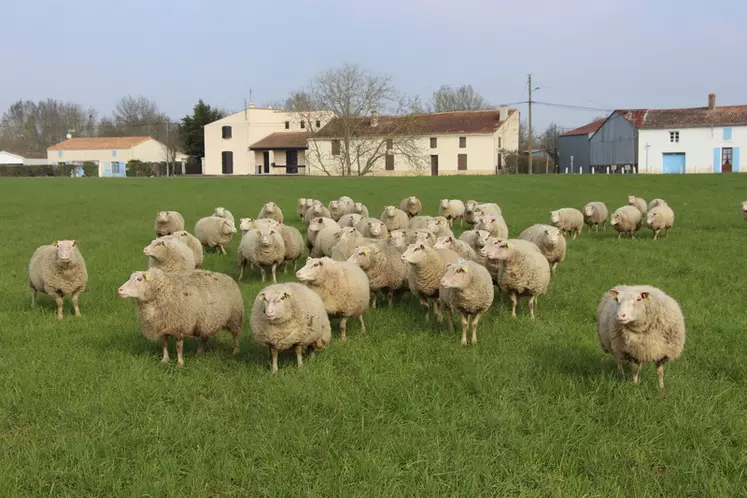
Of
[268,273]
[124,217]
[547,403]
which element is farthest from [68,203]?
[547,403]

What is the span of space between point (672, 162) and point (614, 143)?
22.3 feet

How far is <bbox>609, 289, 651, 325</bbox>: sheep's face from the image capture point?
5.47m

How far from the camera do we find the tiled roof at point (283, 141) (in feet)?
235

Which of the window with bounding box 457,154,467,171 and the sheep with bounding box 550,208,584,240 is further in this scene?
the window with bounding box 457,154,467,171

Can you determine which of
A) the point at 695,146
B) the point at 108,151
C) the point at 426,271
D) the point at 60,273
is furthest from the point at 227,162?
the point at 426,271

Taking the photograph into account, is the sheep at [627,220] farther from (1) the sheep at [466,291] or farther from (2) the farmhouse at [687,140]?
(2) the farmhouse at [687,140]

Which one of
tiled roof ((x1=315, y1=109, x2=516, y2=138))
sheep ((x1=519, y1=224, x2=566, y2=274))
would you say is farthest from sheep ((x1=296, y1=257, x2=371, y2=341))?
tiled roof ((x1=315, y1=109, x2=516, y2=138))

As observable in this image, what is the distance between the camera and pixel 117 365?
21.9 ft

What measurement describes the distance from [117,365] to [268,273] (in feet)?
19.4

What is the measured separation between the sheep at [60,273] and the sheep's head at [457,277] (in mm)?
5232

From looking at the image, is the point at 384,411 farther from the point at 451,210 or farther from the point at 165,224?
the point at 451,210

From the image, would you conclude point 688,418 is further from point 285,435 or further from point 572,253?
point 572,253

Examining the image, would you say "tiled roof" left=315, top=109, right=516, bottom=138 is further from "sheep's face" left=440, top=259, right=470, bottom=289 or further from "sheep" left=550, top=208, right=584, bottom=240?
"sheep's face" left=440, top=259, right=470, bottom=289

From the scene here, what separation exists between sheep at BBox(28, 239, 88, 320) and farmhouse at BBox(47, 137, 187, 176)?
81275mm
